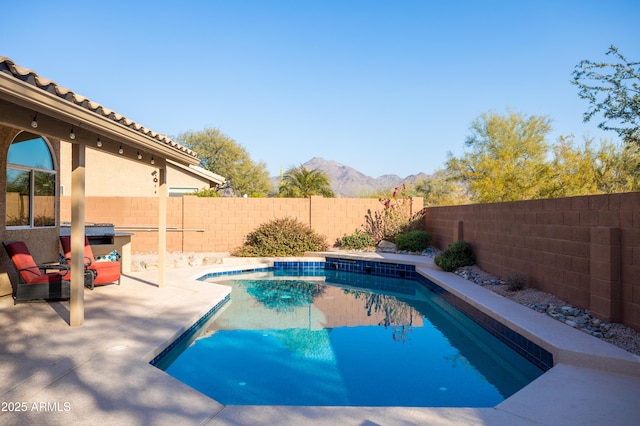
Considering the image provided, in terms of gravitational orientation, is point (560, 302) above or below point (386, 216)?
below

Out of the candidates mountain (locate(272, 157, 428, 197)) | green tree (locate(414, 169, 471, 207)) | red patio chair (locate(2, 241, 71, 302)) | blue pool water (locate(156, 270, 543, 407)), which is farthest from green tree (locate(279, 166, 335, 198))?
mountain (locate(272, 157, 428, 197))

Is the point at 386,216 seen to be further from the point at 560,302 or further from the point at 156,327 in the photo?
the point at 156,327

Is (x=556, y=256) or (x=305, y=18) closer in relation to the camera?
(x=556, y=256)

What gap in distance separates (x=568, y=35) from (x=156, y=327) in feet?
47.1

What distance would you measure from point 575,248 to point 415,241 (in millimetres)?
7909

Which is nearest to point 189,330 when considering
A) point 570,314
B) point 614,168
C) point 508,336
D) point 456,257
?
point 508,336

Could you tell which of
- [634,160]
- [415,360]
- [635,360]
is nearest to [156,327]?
[415,360]

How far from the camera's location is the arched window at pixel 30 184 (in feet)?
23.6

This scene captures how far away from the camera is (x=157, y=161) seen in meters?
7.84

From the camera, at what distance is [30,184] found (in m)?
7.70

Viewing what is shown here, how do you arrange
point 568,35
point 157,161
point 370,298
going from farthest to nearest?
point 568,35, point 370,298, point 157,161

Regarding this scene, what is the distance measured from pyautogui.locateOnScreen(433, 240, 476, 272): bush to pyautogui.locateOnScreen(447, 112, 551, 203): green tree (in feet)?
22.6

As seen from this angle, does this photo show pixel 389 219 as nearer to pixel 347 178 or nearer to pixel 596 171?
pixel 596 171

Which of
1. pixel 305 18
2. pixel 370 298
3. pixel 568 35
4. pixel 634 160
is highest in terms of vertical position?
pixel 305 18
